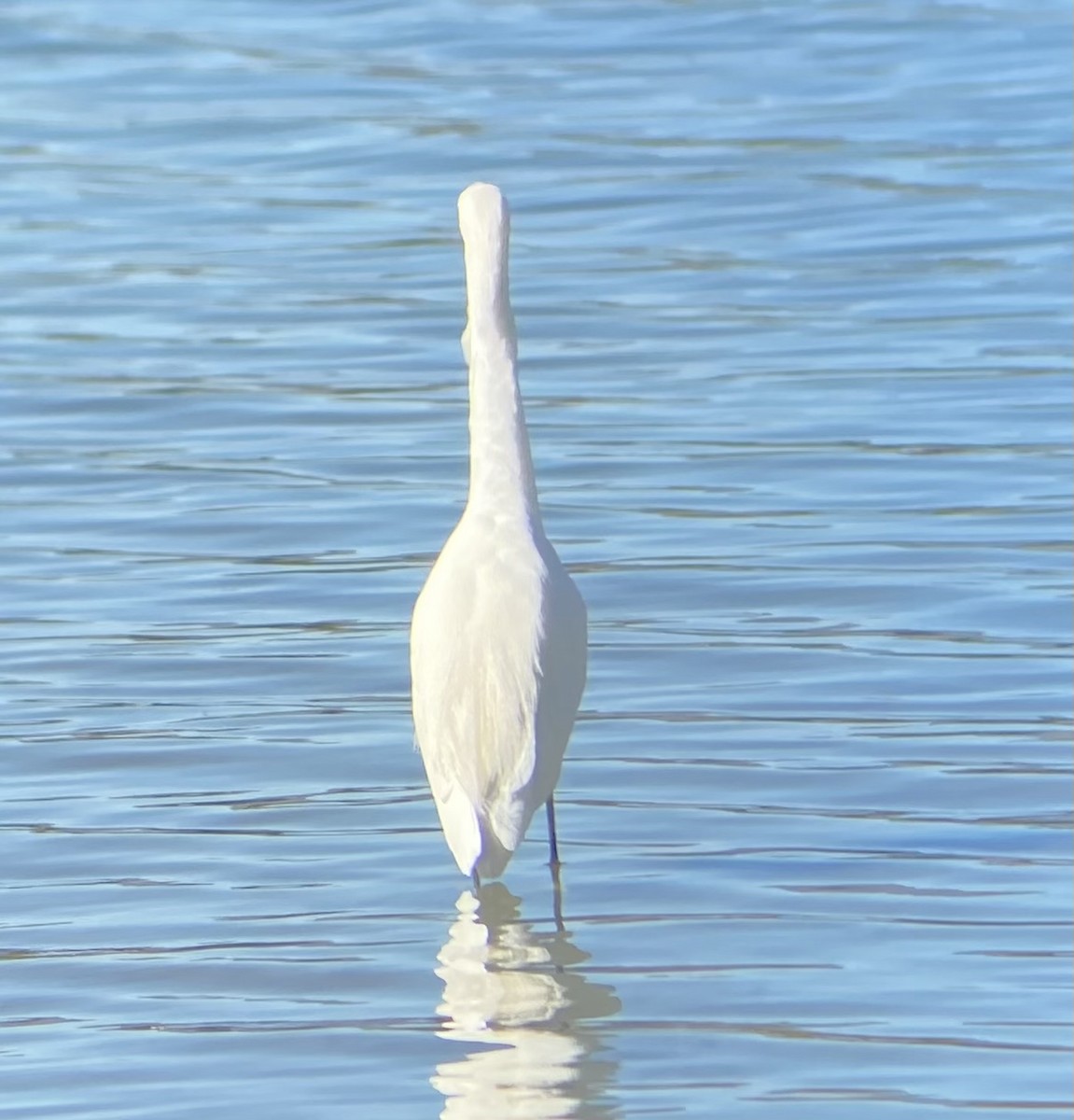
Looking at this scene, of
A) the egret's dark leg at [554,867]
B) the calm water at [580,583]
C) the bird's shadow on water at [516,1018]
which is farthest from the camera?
the egret's dark leg at [554,867]

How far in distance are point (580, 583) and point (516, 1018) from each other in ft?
9.93

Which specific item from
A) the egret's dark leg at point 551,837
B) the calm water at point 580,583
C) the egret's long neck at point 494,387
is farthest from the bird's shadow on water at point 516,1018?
the egret's long neck at point 494,387

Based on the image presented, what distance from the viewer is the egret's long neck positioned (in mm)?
5660

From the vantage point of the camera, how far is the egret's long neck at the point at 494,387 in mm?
5660

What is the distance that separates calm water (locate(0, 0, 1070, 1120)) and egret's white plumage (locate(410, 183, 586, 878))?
24cm

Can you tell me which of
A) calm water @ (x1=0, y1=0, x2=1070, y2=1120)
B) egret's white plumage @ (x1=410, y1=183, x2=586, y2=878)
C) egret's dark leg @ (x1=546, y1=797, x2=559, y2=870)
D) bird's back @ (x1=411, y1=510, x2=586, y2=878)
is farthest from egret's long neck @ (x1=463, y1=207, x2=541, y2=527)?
calm water @ (x1=0, y1=0, x2=1070, y2=1120)

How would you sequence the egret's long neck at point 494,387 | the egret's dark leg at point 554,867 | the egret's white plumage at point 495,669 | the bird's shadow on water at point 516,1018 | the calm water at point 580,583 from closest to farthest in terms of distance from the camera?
Answer: the bird's shadow on water at point 516,1018, the calm water at point 580,583, the egret's white plumage at point 495,669, the egret's dark leg at point 554,867, the egret's long neck at point 494,387

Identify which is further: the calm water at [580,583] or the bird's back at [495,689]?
the bird's back at [495,689]

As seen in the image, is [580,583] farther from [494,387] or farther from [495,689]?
[495,689]

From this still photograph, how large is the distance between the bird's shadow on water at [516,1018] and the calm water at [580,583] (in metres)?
0.01

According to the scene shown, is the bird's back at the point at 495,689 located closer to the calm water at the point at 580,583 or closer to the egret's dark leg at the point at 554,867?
the egret's dark leg at the point at 554,867

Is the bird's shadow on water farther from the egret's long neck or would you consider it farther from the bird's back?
the egret's long neck

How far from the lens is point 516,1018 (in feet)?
15.9

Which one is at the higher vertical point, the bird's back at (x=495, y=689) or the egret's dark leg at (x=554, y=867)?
the bird's back at (x=495, y=689)
